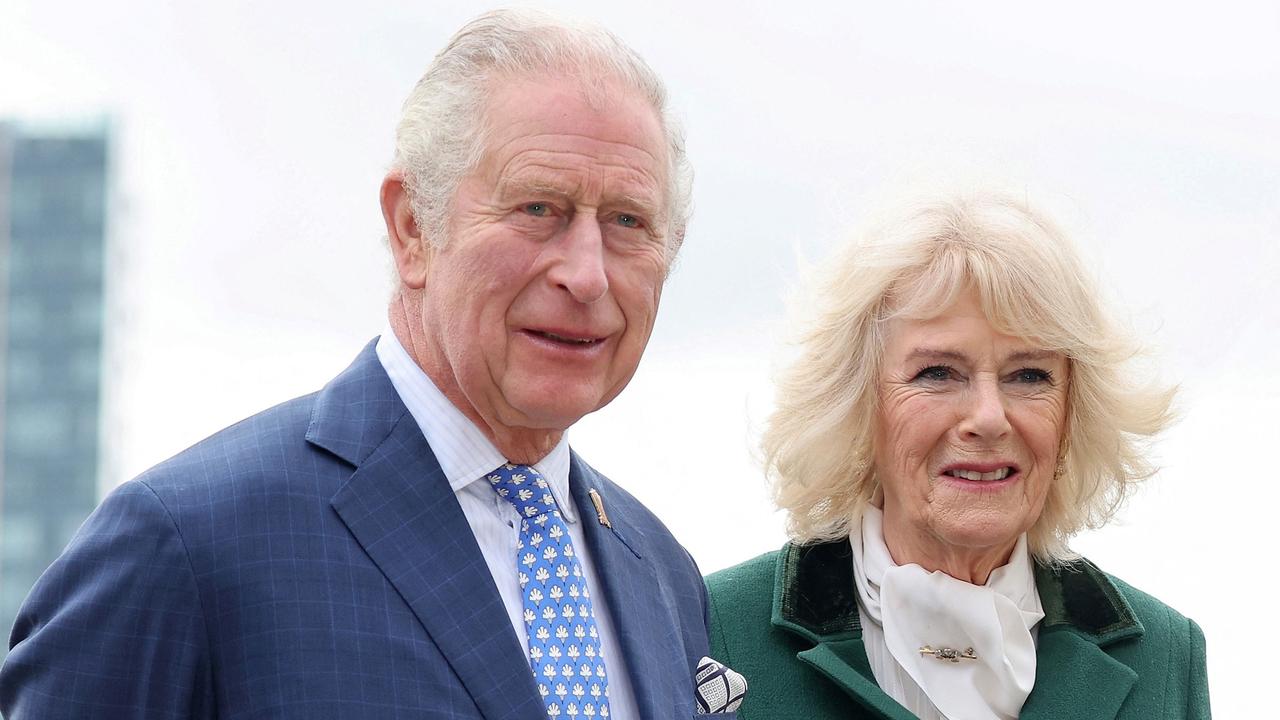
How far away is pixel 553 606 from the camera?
108 inches

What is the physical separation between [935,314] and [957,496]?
1.37ft

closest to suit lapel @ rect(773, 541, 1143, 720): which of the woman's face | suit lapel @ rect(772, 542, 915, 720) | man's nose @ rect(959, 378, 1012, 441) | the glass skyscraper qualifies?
suit lapel @ rect(772, 542, 915, 720)

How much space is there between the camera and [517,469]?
2.83 meters

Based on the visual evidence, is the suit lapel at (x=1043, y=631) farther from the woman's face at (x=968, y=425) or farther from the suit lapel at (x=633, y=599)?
the suit lapel at (x=633, y=599)

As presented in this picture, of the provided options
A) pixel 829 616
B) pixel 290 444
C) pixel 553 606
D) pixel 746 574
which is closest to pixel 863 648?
pixel 829 616

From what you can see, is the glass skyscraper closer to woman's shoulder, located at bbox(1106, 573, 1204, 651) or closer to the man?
woman's shoulder, located at bbox(1106, 573, 1204, 651)

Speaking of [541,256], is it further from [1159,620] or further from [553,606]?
[1159,620]

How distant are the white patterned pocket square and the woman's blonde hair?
89 cm

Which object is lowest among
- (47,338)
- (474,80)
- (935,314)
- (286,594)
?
(286,594)

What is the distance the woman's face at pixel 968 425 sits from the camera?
12.3 feet

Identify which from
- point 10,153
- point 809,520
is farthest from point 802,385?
point 10,153

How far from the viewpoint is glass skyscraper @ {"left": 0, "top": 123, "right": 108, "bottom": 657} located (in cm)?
7738

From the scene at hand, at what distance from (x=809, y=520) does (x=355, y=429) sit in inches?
65.7

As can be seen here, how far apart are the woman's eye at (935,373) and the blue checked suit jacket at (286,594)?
1.28m
